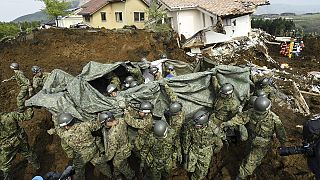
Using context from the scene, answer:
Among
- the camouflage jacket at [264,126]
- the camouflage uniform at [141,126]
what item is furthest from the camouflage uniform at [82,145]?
the camouflage jacket at [264,126]

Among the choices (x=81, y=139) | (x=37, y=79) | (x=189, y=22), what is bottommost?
(x=81, y=139)

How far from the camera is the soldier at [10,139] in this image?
21.0ft

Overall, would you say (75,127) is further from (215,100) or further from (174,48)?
(174,48)

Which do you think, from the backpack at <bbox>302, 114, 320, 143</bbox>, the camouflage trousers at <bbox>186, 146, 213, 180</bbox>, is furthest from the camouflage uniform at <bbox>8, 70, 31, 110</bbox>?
the backpack at <bbox>302, 114, 320, 143</bbox>

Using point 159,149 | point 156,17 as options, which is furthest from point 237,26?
point 159,149

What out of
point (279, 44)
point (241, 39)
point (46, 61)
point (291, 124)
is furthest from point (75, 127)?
point (279, 44)

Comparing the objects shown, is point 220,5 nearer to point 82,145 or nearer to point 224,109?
point 224,109

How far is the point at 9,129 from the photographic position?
21.2 feet

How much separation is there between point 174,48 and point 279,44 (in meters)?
9.77

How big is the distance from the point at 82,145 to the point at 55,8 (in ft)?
75.5

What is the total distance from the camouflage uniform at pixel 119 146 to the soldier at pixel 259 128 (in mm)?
2063

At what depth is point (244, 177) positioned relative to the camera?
6.29 m

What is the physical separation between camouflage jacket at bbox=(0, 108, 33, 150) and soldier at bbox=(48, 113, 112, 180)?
1.09m

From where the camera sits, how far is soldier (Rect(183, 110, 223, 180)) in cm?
581
